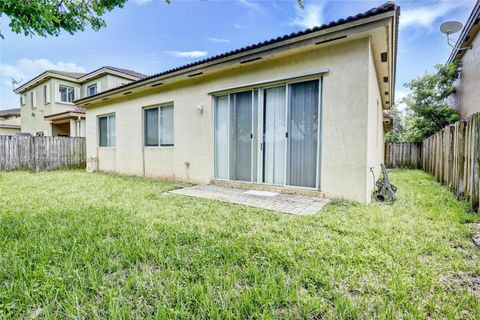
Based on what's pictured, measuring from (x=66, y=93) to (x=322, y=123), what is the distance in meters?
20.1

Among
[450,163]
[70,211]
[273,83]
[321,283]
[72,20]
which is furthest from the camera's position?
[450,163]

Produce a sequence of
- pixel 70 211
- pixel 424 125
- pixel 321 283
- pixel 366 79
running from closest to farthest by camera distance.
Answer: pixel 321 283 < pixel 70 211 < pixel 366 79 < pixel 424 125

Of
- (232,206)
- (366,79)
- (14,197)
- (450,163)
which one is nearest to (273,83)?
(366,79)

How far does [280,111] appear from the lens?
5.63 meters

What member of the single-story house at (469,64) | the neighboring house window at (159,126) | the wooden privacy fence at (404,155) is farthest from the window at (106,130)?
the wooden privacy fence at (404,155)

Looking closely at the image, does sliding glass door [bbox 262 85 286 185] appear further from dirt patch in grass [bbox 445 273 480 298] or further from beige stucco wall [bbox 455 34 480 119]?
beige stucco wall [bbox 455 34 480 119]

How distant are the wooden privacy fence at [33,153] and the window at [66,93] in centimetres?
803

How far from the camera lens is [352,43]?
15.5ft

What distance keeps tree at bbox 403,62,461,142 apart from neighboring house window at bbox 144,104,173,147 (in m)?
14.2

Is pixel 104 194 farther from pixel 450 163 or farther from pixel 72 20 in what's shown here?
pixel 450 163

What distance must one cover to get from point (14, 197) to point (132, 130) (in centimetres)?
424

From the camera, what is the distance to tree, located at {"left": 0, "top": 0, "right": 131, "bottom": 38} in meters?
3.68

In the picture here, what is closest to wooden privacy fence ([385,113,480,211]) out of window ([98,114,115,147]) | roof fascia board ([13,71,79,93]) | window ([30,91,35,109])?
window ([98,114,115,147])

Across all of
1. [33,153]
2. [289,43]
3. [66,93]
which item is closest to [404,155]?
[289,43]
